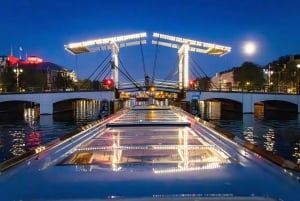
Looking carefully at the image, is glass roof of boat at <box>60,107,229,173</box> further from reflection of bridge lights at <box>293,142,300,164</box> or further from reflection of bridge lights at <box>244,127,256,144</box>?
reflection of bridge lights at <box>244,127,256,144</box>

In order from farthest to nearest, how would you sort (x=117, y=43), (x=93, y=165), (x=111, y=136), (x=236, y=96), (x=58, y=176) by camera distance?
(x=236, y=96)
(x=117, y=43)
(x=111, y=136)
(x=93, y=165)
(x=58, y=176)

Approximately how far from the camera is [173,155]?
3.88 metres

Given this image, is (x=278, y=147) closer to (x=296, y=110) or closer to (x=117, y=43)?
(x=117, y=43)

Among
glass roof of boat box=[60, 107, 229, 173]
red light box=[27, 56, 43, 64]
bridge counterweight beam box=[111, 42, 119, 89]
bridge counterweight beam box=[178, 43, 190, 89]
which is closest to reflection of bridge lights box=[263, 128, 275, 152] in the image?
glass roof of boat box=[60, 107, 229, 173]

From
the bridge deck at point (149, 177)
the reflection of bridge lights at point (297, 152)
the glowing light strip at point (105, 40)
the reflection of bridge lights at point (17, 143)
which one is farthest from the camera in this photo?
the glowing light strip at point (105, 40)

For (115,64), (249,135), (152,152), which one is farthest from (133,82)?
(152,152)

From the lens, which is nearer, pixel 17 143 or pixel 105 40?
pixel 17 143

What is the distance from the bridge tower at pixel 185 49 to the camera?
4138 cm

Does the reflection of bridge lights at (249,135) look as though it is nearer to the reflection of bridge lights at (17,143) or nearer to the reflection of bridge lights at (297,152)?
the reflection of bridge lights at (297,152)

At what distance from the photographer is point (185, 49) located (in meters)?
41.6

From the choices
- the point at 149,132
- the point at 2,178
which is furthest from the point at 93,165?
the point at 149,132

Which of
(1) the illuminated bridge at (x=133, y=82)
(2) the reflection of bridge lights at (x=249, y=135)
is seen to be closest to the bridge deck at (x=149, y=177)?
(2) the reflection of bridge lights at (x=249, y=135)

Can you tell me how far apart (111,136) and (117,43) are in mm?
37419

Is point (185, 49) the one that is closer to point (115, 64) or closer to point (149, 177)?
point (115, 64)
